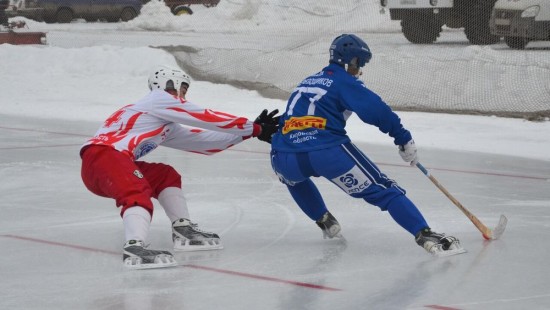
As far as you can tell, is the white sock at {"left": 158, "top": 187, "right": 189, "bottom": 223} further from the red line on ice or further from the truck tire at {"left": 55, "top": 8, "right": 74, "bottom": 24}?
the truck tire at {"left": 55, "top": 8, "right": 74, "bottom": 24}

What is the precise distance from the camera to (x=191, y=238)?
5969 millimetres

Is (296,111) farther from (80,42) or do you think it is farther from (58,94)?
(80,42)

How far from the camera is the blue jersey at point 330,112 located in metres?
5.55

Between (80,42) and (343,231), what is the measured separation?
1431cm

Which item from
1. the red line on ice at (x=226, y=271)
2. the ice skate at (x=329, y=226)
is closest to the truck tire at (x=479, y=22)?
the ice skate at (x=329, y=226)

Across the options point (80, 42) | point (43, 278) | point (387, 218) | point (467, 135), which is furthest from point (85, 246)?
point (80, 42)

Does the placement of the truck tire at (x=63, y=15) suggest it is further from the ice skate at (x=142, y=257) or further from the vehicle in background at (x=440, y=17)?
the ice skate at (x=142, y=257)

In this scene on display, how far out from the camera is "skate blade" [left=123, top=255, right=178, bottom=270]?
5.42 metres

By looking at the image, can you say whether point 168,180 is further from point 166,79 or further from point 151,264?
point 151,264

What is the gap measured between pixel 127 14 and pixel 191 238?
23.8 m

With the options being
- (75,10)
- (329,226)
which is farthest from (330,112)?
(75,10)

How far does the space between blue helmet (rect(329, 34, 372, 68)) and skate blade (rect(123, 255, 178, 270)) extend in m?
1.37

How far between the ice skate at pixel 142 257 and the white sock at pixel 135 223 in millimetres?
33

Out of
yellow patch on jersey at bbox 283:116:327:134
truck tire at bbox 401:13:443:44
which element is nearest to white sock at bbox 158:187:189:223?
yellow patch on jersey at bbox 283:116:327:134
